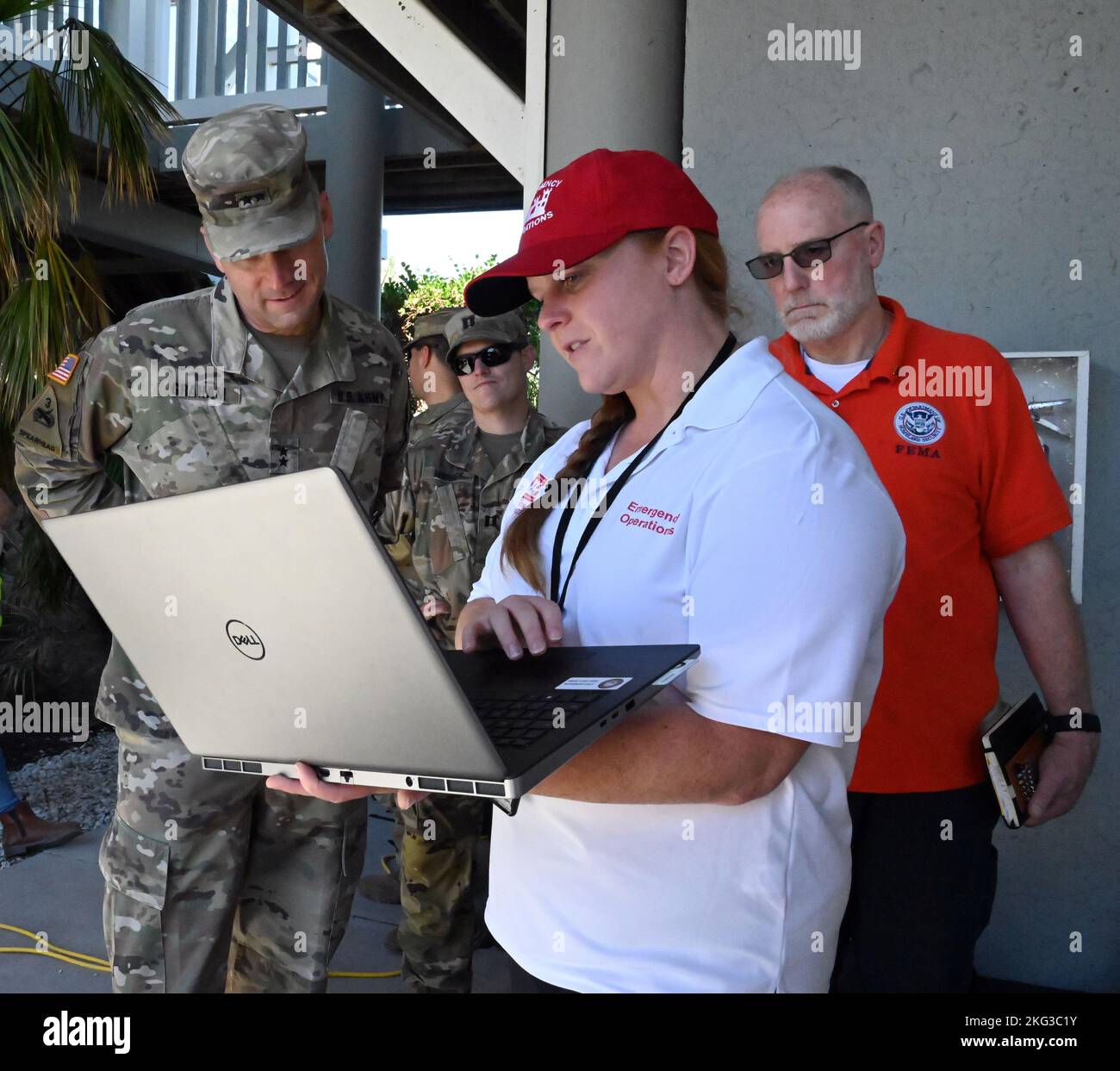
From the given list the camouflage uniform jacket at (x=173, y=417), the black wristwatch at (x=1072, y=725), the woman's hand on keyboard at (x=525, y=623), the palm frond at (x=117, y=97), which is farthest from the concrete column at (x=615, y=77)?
the palm frond at (x=117, y=97)

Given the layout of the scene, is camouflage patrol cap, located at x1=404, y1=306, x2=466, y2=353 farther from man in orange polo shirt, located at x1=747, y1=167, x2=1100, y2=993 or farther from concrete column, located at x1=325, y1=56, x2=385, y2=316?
concrete column, located at x1=325, y1=56, x2=385, y2=316

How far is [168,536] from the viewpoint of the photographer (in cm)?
106

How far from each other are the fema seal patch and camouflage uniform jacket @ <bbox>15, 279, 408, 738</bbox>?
1.18 metres

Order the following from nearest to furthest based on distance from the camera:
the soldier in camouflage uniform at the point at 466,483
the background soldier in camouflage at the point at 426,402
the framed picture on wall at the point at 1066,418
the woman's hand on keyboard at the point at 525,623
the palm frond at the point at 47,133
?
the woman's hand on keyboard at the point at 525,623 < the framed picture on wall at the point at 1066,418 < the soldier in camouflage uniform at the point at 466,483 < the background soldier in camouflage at the point at 426,402 < the palm frond at the point at 47,133

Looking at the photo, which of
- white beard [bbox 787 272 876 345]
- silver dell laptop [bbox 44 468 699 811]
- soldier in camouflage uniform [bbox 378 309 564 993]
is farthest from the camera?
soldier in camouflage uniform [bbox 378 309 564 993]

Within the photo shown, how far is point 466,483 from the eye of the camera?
3498 mm

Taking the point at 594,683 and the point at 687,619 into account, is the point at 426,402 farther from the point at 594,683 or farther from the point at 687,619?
the point at 594,683

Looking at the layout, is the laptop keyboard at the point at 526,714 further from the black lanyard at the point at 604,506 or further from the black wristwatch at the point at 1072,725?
the black wristwatch at the point at 1072,725

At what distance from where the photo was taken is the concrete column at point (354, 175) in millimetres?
9289

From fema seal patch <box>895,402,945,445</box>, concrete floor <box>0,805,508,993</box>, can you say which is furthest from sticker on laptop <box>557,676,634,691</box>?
concrete floor <box>0,805,508,993</box>

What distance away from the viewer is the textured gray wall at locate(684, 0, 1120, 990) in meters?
2.84

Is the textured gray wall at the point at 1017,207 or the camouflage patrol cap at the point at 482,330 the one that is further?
the camouflage patrol cap at the point at 482,330

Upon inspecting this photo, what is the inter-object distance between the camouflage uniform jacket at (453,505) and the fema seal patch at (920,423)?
1.61 meters
